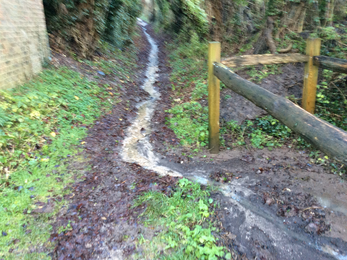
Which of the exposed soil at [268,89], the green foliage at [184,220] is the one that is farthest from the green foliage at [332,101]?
the green foliage at [184,220]

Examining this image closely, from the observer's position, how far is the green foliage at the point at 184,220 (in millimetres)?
2352

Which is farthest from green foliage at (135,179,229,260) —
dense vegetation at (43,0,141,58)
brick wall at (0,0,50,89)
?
A: dense vegetation at (43,0,141,58)

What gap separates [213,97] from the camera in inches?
159

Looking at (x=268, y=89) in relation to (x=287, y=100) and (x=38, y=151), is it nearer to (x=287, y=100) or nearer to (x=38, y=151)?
(x=287, y=100)

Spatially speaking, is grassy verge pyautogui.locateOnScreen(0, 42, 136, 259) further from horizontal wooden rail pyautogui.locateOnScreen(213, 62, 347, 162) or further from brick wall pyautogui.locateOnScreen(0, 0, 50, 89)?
horizontal wooden rail pyautogui.locateOnScreen(213, 62, 347, 162)

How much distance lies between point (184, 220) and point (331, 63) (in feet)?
10.8

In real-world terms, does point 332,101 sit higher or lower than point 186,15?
lower

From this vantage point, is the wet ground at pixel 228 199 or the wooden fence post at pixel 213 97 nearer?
the wet ground at pixel 228 199

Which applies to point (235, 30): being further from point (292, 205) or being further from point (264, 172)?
point (292, 205)

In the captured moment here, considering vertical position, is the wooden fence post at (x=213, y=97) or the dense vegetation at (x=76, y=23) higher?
the dense vegetation at (x=76, y=23)

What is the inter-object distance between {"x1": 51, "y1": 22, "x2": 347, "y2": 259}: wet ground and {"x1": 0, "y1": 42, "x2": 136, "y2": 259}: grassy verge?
0.75 feet

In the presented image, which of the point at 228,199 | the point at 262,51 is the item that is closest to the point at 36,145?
the point at 228,199

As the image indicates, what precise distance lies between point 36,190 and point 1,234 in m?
0.76

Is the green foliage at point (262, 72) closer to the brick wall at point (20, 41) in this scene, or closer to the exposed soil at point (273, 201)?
the exposed soil at point (273, 201)
